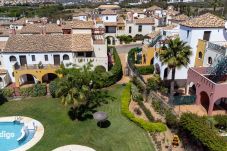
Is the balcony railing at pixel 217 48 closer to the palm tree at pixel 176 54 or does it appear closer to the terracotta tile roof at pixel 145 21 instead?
the palm tree at pixel 176 54

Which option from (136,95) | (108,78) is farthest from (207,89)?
(108,78)

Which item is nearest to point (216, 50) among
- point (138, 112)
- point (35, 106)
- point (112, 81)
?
point (138, 112)

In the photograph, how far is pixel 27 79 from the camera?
1948 inches

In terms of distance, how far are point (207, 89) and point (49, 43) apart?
30379 millimetres

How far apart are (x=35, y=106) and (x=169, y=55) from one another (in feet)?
73.4

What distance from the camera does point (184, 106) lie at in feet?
115

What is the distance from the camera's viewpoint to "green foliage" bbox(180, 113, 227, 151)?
23.4 metres

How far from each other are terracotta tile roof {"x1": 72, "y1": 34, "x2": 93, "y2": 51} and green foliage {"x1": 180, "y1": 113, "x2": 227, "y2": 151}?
25296mm

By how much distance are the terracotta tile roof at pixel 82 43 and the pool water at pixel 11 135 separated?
1848 centimetres

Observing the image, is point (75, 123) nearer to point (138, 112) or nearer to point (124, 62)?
point (138, 112)

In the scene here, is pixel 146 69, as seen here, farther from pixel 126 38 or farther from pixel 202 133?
pixel 126 38

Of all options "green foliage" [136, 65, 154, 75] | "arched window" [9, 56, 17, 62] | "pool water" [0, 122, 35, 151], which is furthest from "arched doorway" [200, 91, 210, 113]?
"arched window" [9, 56, 17, 62]

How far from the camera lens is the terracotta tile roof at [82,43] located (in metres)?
47.2

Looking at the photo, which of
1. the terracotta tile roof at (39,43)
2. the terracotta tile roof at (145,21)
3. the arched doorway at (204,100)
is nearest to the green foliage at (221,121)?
the arched doorway at (204,100)
